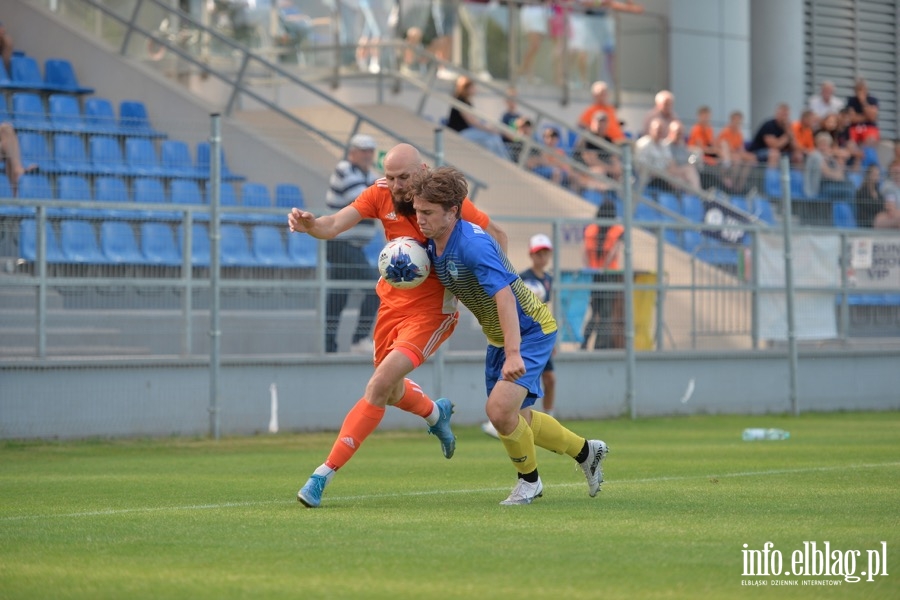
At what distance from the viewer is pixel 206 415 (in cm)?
1405

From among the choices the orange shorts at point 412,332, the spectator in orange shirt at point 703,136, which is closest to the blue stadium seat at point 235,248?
the orange shorts at point 412,332

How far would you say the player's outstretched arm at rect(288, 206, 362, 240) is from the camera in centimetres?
791

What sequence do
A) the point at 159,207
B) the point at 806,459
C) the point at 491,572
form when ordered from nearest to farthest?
the point at 491,572
the point at 806,459
the point at 159,207

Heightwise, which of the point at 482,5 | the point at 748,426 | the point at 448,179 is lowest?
the point at 748,426

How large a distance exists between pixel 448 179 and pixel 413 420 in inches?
325

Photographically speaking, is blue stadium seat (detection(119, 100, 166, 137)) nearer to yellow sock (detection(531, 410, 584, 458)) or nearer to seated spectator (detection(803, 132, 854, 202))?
yellow sock (detection(531, 410, 584, 458))

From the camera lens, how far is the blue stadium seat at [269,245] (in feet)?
47.1

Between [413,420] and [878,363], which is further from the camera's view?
[878,363]

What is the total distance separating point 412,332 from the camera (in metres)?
7.98

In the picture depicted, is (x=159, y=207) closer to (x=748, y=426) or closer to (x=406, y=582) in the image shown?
(x=748, y=426)

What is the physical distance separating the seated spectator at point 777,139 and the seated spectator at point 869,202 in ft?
9.70

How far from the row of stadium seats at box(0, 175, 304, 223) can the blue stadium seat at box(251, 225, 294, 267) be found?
120 mm

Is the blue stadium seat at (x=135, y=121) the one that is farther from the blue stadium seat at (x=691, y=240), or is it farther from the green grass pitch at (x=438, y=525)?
the blue stadium seat at (x=691, y=240)

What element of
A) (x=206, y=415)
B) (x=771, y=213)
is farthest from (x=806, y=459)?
(x=771, y=213)
